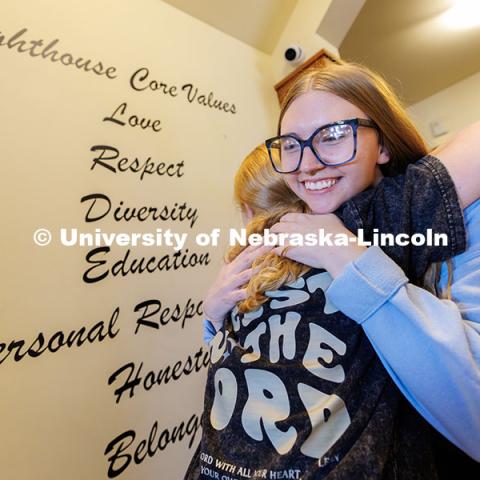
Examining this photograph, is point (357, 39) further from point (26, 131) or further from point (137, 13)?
point (26, 131)

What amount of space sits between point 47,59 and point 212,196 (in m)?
0.53

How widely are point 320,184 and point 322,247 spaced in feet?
0.41

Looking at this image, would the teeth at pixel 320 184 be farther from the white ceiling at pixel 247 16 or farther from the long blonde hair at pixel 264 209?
the white ceiling at pixel 247 16

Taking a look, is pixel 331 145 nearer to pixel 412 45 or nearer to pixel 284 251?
pixel 284 251

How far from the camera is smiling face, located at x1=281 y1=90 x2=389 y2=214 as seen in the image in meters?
0.49

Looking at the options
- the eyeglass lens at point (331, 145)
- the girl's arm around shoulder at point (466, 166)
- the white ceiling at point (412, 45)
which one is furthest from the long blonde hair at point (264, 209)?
the white ceiling at point (412, 45)

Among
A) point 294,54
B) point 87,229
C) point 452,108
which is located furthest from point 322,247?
point 452,108

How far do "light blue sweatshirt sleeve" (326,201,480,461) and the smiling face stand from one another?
0.14 metres

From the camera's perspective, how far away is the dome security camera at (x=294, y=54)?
1197mm

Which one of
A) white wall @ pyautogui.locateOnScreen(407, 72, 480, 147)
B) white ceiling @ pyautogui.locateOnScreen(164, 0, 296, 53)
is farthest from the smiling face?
white wall @ pyautogui.locateOnScreen(407, 72, 480, 147)

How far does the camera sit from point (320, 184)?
1.68 ft

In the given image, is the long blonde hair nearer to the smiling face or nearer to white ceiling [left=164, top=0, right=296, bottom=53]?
the smiling face

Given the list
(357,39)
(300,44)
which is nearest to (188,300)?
(300,44)

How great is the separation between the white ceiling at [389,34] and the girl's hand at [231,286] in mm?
927
